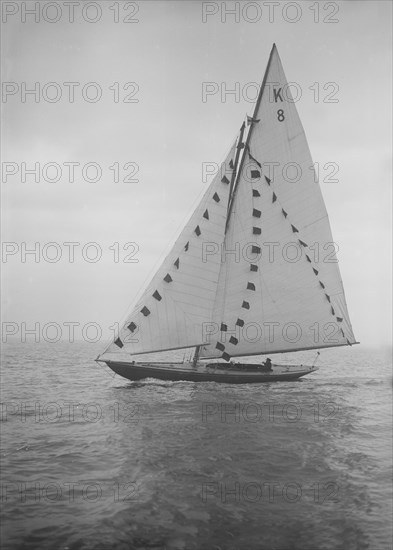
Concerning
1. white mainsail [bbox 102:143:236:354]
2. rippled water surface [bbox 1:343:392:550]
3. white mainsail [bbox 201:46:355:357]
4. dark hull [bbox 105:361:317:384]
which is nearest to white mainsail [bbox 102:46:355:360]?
white mainsail [bbox 201:46:355:357]

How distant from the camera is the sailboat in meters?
30.3

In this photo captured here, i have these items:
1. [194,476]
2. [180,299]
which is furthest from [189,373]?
[194,476]

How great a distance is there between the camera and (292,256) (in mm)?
31609

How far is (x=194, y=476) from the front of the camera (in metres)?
12.3

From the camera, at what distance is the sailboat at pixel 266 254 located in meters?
30.3

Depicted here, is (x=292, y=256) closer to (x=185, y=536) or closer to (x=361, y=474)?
(x=361, y=474)

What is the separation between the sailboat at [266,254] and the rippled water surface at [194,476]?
25.3 ft

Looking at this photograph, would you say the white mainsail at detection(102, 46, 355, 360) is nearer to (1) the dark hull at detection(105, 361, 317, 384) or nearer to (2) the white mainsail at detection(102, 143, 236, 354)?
(2) the white mainsail at detection(102, 143, 236, 354)

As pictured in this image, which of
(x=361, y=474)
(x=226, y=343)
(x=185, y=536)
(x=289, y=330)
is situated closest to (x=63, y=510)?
(x=185, y=536)

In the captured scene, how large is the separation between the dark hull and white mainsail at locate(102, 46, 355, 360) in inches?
57.8

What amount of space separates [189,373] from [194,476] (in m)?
17.6

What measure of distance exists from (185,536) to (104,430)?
9.60m

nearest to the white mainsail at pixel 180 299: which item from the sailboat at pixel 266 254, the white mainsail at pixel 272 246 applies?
the sailboat at pixel 266 254

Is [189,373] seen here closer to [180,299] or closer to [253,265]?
[180,299]
